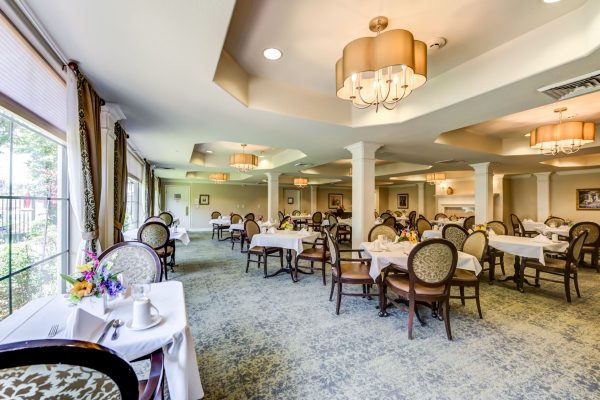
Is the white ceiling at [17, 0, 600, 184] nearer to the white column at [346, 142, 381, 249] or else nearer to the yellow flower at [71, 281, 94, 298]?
the white column at [346, 142, 381, 249]

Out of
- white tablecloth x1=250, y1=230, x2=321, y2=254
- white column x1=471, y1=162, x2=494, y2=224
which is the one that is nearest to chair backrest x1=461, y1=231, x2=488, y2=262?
white tablecloth x1=250, y1=230, x2=321, y2=254

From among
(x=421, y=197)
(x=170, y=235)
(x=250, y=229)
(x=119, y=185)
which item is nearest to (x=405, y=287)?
(x=250, y=229)

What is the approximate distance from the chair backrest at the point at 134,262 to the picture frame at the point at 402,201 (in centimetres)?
1443

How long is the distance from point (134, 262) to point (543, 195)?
39.1 ft

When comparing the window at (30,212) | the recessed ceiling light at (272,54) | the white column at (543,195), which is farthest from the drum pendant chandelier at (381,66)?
the white column at (543,195)

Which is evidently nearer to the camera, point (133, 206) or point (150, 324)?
point (150, 324)

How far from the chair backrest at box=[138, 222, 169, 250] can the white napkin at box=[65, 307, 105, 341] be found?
367 cm

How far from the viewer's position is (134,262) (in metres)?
2.21

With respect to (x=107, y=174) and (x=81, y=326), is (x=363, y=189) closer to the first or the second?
(x=107, y=174)

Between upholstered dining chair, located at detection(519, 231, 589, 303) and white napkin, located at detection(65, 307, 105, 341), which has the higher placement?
white napkin, located at detection(65, 307, 105, 341)

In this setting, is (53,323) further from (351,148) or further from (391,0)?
(351,148)

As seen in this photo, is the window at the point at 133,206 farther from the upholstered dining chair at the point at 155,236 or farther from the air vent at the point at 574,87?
the air vent at the point at 574,87

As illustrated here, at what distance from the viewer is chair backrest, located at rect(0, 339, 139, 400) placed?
624 mm

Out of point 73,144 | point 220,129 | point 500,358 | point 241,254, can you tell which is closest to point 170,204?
point 241,254
